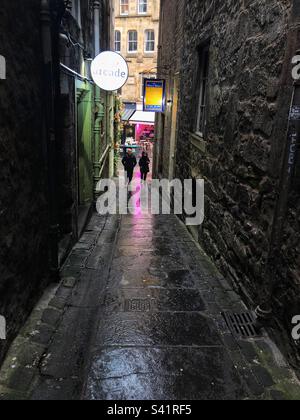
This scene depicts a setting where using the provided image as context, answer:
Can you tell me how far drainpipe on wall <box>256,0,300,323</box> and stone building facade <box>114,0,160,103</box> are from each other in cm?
2834

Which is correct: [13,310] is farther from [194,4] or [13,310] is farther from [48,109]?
[194,4]

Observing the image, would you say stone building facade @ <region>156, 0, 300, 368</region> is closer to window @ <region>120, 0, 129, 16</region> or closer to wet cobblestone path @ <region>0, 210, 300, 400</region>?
wet cobblestone path @ <region>0, 210, 300, 400</region>

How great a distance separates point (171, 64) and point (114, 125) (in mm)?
5440

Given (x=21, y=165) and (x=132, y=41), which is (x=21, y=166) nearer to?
(x=21, y=165)

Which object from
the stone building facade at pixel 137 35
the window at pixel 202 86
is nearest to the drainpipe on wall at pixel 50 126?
the window at pixel 202 86

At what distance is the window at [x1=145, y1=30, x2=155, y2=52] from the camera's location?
99.2ft

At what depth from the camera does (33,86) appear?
12.9 feet

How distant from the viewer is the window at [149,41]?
30.2 metres

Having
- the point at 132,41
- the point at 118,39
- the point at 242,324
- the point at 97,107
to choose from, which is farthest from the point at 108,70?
the point at 118,39

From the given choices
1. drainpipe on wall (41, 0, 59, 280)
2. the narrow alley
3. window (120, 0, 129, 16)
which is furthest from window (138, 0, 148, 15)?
drainpipe on wall (41, 0, 59, 280)

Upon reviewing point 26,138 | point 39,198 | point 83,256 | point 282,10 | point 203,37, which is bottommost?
point 83,256

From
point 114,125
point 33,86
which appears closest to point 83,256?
point 33,86

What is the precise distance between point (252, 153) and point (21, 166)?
8.89 ft

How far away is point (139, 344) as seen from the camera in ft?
11.4
